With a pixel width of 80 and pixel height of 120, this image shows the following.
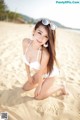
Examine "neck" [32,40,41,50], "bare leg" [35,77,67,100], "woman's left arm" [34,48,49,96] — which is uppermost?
"neck" [32,40,41,50]

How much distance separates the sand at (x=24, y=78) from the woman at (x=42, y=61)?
6 centimetres

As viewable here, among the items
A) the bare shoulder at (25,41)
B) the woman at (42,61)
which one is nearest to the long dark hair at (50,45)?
the woman at (42,61)

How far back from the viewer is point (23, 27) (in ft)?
5.95

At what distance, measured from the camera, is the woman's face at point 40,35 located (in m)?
1.59

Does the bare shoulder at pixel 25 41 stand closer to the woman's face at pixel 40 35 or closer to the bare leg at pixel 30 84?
the woman's face at pixel 40 35

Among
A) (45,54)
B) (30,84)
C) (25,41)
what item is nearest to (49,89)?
(30,84)

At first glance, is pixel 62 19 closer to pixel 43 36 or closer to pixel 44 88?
pixel 43 36

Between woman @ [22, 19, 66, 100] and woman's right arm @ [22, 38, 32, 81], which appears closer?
woman @ [22, 19, 66, 100]

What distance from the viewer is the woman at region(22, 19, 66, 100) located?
159 centimetres

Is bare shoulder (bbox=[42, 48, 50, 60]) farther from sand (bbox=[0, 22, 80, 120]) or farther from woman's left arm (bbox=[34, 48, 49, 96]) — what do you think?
sand (bbox=[0, 22, 80, 120])

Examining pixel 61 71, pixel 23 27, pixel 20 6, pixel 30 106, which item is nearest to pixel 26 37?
pixel 23 27

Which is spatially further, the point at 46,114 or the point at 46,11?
the point at 46,11

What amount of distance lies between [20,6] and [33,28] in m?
0.20

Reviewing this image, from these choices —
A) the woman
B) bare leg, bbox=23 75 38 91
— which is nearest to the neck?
the woman
